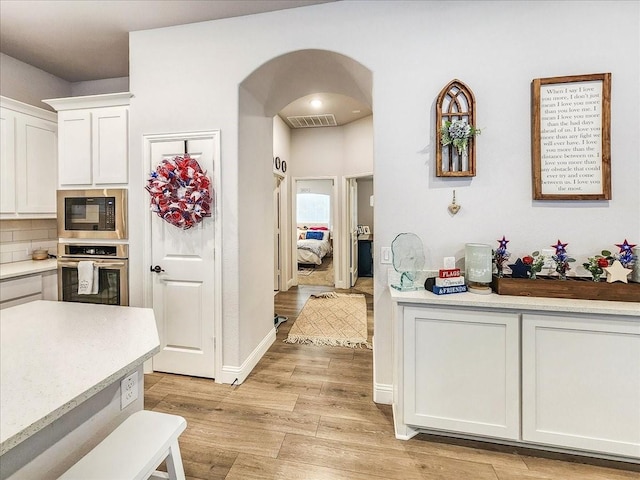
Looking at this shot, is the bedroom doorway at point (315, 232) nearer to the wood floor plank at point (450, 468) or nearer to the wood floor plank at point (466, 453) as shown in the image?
the wood floor plank at point (466, 453)

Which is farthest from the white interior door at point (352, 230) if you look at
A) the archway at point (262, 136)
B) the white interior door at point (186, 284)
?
the white interior door at point (186, 284)

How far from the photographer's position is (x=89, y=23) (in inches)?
102

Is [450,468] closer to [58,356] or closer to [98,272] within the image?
[58,356]

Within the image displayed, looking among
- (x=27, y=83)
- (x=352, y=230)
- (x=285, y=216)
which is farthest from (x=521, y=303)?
(x=27, y=83)

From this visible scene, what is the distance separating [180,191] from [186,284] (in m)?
0.79

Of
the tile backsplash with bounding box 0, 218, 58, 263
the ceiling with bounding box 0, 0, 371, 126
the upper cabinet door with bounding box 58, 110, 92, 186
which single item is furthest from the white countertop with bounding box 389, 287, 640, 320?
the tile backsplash with bounding box 0, 218, 58, 263

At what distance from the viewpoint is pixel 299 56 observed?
8.13 feet

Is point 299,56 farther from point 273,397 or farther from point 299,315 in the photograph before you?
point 299,315

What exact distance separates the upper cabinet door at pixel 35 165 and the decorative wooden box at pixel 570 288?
4.12 meters

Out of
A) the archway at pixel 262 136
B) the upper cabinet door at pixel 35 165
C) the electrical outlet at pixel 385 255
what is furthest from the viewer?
the upper cabinet door at pixel 35 165

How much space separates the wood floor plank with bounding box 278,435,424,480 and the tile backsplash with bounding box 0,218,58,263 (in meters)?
3.31

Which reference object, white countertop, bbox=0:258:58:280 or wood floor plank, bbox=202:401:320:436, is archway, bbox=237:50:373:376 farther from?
white countertop, bbox=0:258:58:280

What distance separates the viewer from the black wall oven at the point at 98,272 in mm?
2742

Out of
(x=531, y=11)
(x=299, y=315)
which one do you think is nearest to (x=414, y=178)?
(x=531, y=11)
